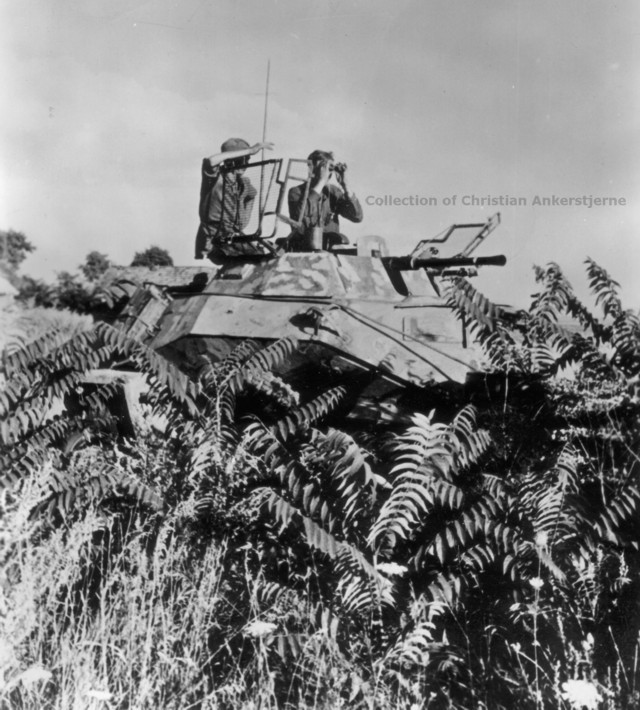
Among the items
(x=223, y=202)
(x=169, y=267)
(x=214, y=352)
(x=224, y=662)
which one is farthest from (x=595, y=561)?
(x=169, y=267)

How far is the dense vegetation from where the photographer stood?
2.99m

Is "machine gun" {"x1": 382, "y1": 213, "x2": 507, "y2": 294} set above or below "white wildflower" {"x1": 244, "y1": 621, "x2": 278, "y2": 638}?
above

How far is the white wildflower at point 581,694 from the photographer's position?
2.64 meters

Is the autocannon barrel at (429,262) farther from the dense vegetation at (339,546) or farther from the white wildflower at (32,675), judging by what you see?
the white wildflower at (32,675)

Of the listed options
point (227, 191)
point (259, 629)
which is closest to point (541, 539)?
point (259, 629)

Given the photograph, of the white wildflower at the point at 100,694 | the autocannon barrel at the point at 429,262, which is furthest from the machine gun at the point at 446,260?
the white wildflower at the point at 100,694

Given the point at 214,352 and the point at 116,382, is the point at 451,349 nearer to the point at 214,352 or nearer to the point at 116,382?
the point at 214,352

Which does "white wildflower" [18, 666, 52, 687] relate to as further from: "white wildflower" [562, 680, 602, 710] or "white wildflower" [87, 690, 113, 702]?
"white wildflower" [562, 680, 602, 710]

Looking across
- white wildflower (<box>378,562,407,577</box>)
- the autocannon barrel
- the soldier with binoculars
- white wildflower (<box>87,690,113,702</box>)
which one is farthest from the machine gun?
white wildflower (<box>87,690,113,702</box>)

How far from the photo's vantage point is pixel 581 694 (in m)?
2.65

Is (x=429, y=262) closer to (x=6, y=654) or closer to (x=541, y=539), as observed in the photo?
(x=541, y=539)

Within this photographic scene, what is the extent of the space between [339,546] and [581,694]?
3.78ft

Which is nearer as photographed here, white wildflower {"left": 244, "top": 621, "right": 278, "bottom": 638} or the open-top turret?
white wildflower {"left": 244, "top": 621, "right": 278, "bottom": 638}

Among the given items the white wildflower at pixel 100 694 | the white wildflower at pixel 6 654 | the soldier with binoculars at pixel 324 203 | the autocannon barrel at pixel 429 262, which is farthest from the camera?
the soldier with binoculars at pixel 324 203
